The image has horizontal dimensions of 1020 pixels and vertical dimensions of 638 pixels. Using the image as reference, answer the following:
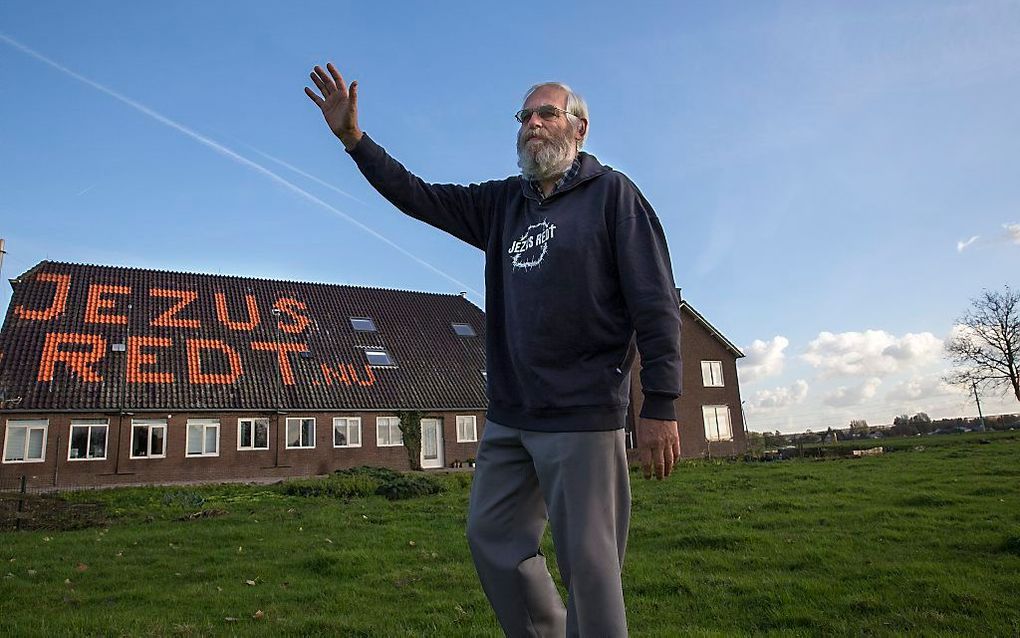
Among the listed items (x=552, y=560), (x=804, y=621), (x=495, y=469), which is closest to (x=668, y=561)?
(x=552, y=560)

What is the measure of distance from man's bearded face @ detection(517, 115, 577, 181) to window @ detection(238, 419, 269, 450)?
26.1 m

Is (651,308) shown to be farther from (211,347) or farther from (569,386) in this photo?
(211,347)

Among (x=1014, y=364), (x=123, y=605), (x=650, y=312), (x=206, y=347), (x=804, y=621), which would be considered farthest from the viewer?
(x=1014, y=364)

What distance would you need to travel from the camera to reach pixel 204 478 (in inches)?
1016

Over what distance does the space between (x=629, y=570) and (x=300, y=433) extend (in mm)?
23132

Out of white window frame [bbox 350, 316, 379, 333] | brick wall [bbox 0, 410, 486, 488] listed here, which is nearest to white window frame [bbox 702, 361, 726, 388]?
brick wall [bbox 0, 410, 486, 488]

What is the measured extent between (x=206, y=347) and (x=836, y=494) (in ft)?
78.5

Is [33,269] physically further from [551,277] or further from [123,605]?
[551,277]

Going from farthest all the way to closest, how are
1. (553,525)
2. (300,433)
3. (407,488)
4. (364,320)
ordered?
1. (364,320)
2. (300,433)
3. (407,488)
4. (553,525)

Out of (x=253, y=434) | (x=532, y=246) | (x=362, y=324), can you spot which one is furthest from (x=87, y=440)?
(x=532, y=246)

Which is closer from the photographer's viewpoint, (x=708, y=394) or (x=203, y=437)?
(x=203, y=437)

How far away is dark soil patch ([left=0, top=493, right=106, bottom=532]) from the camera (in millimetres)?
12266

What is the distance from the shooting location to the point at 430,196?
3.71 metres

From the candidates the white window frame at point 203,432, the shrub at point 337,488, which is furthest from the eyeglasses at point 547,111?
the white window frame at point 203,432
